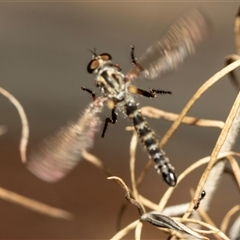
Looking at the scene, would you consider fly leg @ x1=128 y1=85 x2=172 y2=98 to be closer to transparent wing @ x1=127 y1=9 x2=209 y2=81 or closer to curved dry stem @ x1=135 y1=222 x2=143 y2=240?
transparent wing @ x1=127 y1=9 x2=209 y2=81

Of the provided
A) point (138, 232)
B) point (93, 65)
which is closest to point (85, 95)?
point (93, 65)

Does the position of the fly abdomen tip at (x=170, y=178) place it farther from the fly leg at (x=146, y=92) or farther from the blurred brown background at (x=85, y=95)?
the blurred brown background at (x=85, y=95)

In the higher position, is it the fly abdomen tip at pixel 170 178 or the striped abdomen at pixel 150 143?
the striped abdomen at pixel 150 143

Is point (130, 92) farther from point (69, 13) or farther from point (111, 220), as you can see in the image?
point (69, 13)

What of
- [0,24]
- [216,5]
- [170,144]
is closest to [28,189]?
[170,144]

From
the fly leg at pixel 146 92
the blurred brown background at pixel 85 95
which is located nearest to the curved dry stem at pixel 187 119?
the fly leg at pixel 146 92

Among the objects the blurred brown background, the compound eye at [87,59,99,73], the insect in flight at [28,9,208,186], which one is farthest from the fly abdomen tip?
the blurred brown background
